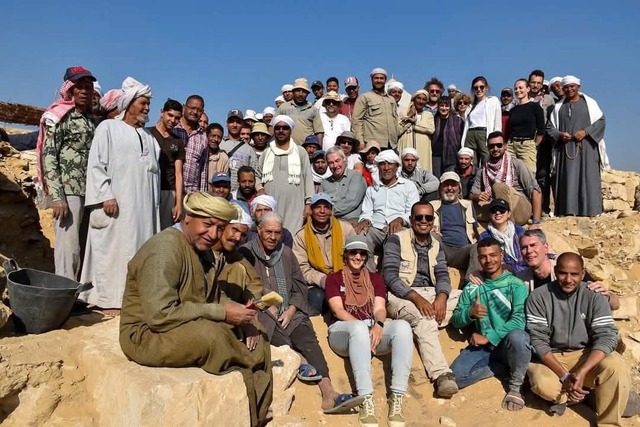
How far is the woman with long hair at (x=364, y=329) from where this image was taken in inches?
167

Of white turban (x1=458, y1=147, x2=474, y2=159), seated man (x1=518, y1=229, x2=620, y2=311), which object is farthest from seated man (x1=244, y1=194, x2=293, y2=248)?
white turban (x1=458, y1=147, x2=474, y2=159)

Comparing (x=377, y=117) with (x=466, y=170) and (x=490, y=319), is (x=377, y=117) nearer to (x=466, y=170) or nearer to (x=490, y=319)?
(x=466, y=170)

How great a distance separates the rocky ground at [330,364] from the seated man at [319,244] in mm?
576

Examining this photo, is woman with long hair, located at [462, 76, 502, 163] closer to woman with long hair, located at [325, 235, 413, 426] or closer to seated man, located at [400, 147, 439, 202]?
seated man, located at [400, 147, 439, 202]

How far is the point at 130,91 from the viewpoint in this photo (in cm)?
453

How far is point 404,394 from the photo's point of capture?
4312 mm

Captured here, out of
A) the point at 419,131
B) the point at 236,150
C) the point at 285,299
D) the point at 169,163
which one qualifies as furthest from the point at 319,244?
the point at 419,131

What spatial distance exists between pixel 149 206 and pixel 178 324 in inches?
70.0

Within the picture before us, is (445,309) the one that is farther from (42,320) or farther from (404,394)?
(42,320)

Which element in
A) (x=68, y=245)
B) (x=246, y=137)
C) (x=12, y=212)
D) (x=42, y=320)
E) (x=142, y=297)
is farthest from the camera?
(x=246, y=137)

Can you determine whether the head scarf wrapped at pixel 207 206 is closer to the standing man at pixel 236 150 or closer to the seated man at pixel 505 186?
the standing man at pixel 236 150

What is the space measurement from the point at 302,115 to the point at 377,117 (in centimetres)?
120

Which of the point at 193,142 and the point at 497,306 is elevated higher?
the point at 193,142

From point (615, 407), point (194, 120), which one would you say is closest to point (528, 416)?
point (615, 407)
